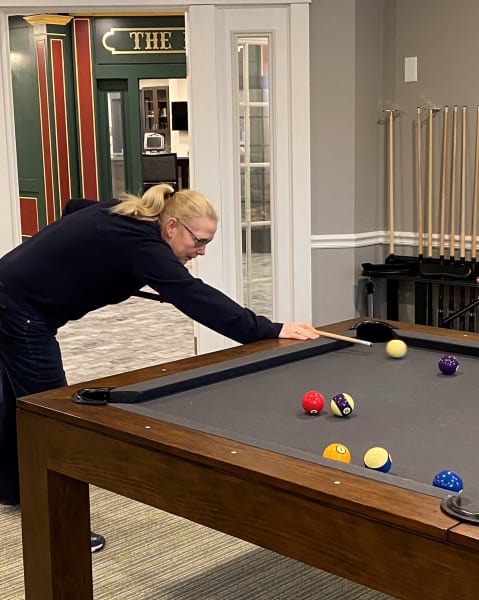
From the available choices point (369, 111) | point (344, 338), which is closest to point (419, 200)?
point (369, 111)

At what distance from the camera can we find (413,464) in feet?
5.68

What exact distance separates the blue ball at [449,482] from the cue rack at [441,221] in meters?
3.02

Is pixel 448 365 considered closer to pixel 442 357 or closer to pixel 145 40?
pixel 442 357

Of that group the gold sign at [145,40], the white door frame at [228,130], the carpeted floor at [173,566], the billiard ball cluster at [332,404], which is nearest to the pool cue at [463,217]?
the white door frame at [228,130]

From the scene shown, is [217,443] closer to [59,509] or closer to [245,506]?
[245,506]

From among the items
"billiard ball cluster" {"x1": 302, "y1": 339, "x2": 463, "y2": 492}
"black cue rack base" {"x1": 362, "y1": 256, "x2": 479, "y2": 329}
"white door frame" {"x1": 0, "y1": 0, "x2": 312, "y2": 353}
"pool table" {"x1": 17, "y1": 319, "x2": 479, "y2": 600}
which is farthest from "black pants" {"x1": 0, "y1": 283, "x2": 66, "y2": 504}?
"black cue rack base" {"x1": 362, "y1": 256, "x2": 479, "y2": 329}

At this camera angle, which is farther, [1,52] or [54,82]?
[54,82]

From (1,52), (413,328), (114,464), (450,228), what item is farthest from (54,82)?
(114,464)

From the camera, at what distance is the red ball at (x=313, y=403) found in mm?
2037

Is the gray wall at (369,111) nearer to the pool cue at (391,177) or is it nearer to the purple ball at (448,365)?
the pool cue at (391,177)

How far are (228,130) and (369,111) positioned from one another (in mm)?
793

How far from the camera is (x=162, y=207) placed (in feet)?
8.71

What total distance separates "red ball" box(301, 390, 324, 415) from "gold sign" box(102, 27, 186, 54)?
8643mm

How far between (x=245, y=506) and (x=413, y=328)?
4.26 feet
